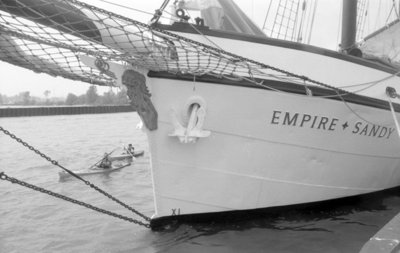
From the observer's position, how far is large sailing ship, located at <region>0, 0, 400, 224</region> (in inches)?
207

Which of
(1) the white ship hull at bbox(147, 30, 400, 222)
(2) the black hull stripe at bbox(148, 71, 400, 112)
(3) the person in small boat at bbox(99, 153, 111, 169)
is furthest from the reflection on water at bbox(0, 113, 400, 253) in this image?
(3) the person in small boat at bbox(99, 153, 111, 169)

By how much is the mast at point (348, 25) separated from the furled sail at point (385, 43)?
155 centimetres

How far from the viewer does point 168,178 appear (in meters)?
5.86

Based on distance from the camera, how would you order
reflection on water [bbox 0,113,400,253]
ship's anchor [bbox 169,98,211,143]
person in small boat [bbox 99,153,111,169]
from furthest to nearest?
person in small boat [bbox 99,153,111,169]
reflection on water [bbox 0,113,400,253]
ship's anchor [bbox 169,98,211,143]

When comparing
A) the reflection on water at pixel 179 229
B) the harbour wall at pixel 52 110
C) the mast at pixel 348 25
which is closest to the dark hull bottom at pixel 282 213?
the reflection on water at pixel 179 229

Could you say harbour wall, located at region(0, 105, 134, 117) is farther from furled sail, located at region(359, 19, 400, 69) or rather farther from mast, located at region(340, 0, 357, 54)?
mast, located at region(340, 0, 357, 54)

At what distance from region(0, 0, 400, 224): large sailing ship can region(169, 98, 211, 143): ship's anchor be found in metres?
0.01

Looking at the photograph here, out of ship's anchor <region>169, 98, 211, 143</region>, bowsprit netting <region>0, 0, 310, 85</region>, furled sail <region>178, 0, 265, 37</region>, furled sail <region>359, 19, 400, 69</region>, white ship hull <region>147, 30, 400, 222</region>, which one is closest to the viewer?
bowsprit netting <region>0, 0, 310, 85</region>

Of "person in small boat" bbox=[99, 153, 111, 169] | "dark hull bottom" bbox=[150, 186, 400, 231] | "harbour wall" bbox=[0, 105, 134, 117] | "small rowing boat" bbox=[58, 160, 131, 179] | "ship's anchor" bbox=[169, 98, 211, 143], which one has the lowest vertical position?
"small rowing boat" bbox=[58, 160, 131, 179]

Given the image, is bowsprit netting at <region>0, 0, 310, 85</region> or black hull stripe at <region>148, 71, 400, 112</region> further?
black hull stripe at <region>148, 71, 400, 112</region>

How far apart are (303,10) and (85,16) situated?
Result: 5.62 metres

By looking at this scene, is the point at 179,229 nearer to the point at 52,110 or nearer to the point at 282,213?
the point at 282,213

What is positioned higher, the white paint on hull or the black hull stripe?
the black hull stripe

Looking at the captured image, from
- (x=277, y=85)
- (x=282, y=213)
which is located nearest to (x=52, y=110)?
(x=282, y=213)
